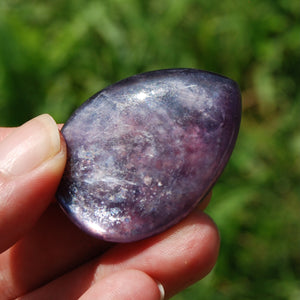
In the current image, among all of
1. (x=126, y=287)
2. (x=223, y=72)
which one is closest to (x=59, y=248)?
(x=126, y=287)

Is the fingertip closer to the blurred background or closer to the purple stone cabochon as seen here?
the purple stone cabochon

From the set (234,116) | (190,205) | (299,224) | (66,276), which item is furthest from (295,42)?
(66,276)

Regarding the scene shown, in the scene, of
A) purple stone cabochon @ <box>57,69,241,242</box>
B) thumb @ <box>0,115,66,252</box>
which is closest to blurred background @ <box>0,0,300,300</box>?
purple stone cabochon @ <box>57,69,241,242</box>

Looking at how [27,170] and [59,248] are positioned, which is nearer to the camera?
[27,170]

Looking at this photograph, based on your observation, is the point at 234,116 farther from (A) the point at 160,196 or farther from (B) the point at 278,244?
(B) the point at 278,244

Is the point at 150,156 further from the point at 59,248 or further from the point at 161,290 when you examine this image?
the point at 59,248

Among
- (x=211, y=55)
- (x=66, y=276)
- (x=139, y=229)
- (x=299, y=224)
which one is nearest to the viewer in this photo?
(x=139, y=229)

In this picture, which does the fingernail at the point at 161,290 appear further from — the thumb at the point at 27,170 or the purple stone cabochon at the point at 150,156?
the thumb at the point at 27,170
